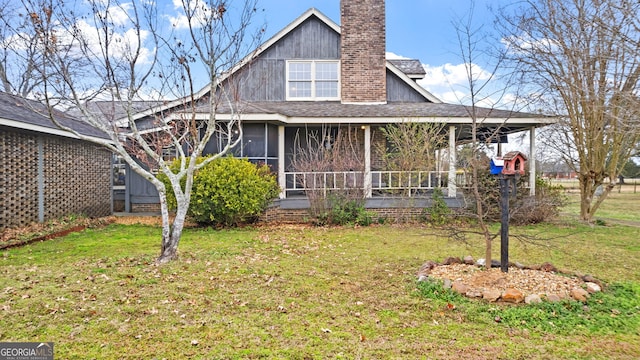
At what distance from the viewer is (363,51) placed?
14.4 meters

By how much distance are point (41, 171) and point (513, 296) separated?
11417 millimetres

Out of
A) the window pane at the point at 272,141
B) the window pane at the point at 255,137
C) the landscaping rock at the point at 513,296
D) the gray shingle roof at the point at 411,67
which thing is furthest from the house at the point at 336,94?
the landscaping rock at the point at 513,296

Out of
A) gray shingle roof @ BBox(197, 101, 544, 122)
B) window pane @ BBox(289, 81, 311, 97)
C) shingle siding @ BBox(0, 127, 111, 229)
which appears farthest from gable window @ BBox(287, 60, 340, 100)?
shingle siding @ BBox(0, 127, 111, 229)

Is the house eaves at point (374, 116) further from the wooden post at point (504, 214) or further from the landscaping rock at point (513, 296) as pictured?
the landscaping rock at point (513, 296)

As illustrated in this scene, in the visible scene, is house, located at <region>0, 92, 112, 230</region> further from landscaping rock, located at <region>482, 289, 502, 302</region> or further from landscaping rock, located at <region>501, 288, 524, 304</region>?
landscaping rock, located at <region>501, 288, 524, 304</region>

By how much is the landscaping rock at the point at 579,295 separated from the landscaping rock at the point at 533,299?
501mm

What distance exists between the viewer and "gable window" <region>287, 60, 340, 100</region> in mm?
14727

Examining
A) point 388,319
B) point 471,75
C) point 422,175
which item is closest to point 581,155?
point 422,175

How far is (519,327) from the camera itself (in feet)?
12.4

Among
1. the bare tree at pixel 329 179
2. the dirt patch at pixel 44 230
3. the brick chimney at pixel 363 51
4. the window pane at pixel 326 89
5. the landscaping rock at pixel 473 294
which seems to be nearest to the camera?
the landscaping rock at pixel 473 294

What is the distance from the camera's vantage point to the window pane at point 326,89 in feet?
48.3

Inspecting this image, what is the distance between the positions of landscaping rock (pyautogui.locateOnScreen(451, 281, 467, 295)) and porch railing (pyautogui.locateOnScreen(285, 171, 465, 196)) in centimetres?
594

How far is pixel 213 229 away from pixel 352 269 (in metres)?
5.50

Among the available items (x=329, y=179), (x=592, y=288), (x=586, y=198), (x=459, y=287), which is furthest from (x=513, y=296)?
(x=586, y=198)
